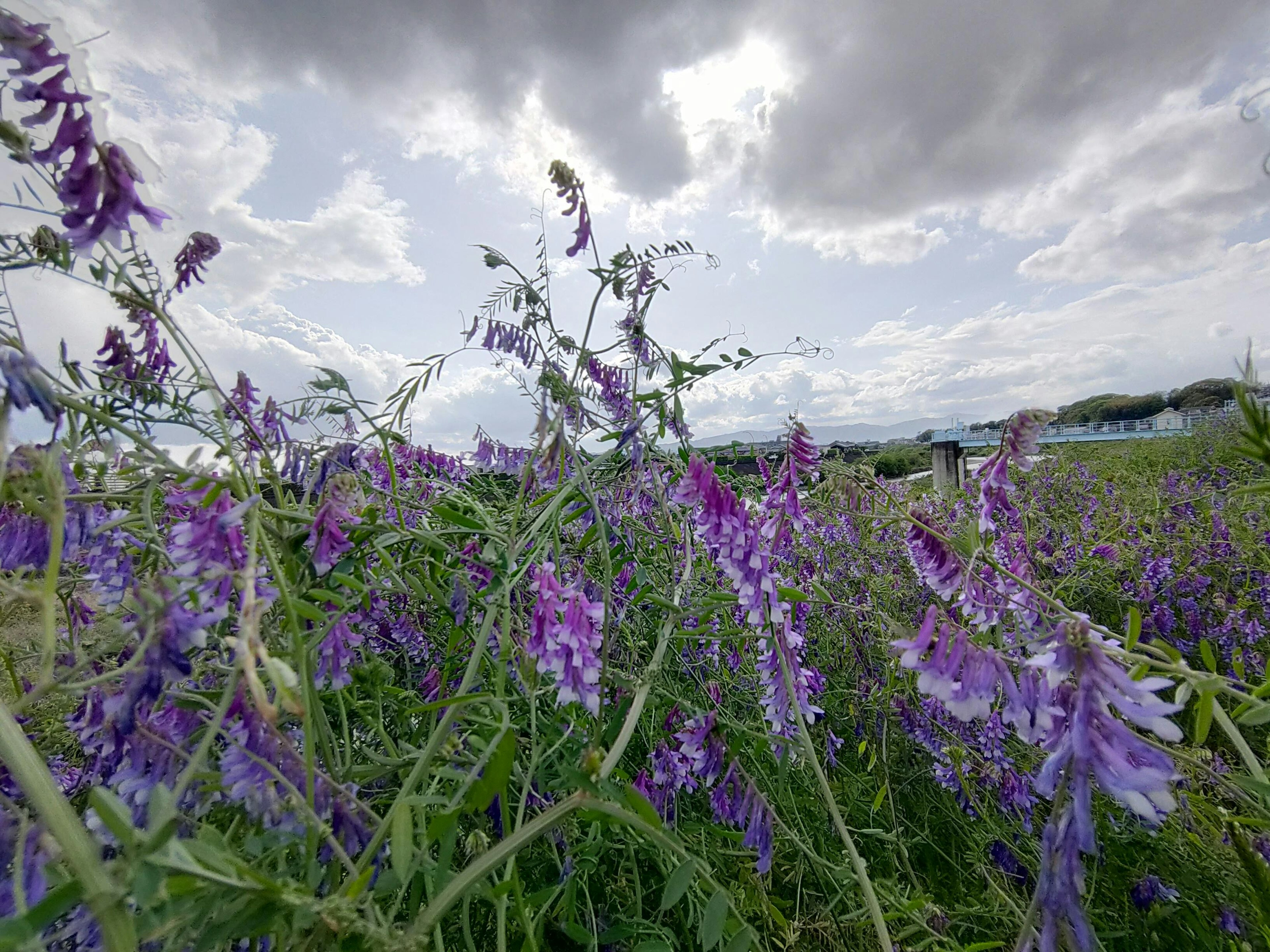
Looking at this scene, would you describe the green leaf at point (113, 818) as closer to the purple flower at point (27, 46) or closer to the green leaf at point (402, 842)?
the green leaf at point (402, 842)

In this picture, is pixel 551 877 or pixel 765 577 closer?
pixel 765 577

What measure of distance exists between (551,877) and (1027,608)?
0.87 meters

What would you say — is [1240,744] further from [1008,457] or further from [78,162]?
[78,162]

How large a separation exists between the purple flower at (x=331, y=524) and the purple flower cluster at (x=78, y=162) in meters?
0.34

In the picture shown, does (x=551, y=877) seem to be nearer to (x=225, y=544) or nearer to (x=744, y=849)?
(x=744, y=849)

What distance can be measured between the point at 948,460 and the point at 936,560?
922cm

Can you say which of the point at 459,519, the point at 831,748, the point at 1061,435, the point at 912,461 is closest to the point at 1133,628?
the point at 459,519

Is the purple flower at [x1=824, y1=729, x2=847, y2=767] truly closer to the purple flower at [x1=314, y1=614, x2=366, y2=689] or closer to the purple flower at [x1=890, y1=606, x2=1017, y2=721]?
the purple flower at [x1=890, y1=606, x2=1017, y2=721]

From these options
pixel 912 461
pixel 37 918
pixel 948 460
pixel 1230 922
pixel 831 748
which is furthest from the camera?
pixel 912 461

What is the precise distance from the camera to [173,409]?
1.05m

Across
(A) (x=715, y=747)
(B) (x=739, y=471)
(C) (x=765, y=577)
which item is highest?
(B) (x=739, y=471)

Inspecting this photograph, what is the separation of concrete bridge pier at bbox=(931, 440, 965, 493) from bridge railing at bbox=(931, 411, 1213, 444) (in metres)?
0.15

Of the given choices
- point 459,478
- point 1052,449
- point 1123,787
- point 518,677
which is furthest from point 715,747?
point 1052,449

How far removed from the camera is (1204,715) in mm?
624
